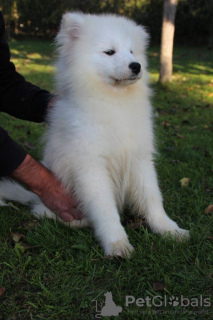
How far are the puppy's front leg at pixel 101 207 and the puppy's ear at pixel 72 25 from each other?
0.89 metres

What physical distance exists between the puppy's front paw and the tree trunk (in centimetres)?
618

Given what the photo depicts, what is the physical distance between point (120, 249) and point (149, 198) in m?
0.47

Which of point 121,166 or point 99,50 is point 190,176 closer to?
point 121,166

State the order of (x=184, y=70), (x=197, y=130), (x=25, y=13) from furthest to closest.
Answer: (x=25, y=13) → (x=184, y=70) → (x=197, y=130)

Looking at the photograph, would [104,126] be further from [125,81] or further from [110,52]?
[110,52]

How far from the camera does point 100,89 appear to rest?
2127 mm

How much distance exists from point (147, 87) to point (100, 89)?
394 mm

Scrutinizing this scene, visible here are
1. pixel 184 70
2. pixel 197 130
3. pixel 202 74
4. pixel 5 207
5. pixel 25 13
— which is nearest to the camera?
pixel 5 207

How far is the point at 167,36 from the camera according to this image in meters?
7.18

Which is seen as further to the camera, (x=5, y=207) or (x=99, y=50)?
(x=5, y=207)

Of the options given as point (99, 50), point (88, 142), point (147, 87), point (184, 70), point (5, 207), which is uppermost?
point (99, 50)

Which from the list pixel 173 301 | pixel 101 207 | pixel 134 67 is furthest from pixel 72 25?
pixel 173 301

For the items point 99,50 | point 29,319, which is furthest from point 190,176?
point 29,319

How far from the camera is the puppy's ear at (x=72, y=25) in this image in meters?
2.16
